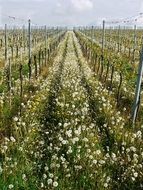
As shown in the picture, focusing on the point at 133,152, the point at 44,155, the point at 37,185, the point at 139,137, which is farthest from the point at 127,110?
the point at 37,185

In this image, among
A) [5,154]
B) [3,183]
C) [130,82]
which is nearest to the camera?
[3,183]

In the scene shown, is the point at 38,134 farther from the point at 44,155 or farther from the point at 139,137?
the point at 139,137

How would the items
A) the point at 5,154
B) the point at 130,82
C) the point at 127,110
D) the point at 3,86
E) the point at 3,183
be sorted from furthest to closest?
1. the point at 130,82
2. the point at 3,86
3. the point at 127,110
4. the point at 5,154
5. the point at 3,183

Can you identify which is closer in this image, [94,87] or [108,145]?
[108,145]

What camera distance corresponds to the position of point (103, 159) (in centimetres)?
972

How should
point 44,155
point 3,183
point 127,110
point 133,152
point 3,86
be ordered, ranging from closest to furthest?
point 3,183, point 44,155, point 133,152, point 127,110, point 3,86

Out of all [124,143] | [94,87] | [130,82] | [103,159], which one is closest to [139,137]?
[124,143]

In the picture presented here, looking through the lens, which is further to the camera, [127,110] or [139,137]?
[127,110]

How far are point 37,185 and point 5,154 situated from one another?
1463mm

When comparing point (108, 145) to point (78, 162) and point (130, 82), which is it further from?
point (130, 82)

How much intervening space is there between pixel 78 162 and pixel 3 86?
9.60m

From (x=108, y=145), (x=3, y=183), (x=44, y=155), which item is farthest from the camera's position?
(x=108, y=145)

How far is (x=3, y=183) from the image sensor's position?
25.3 feet

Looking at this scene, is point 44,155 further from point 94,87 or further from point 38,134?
point 94,87
